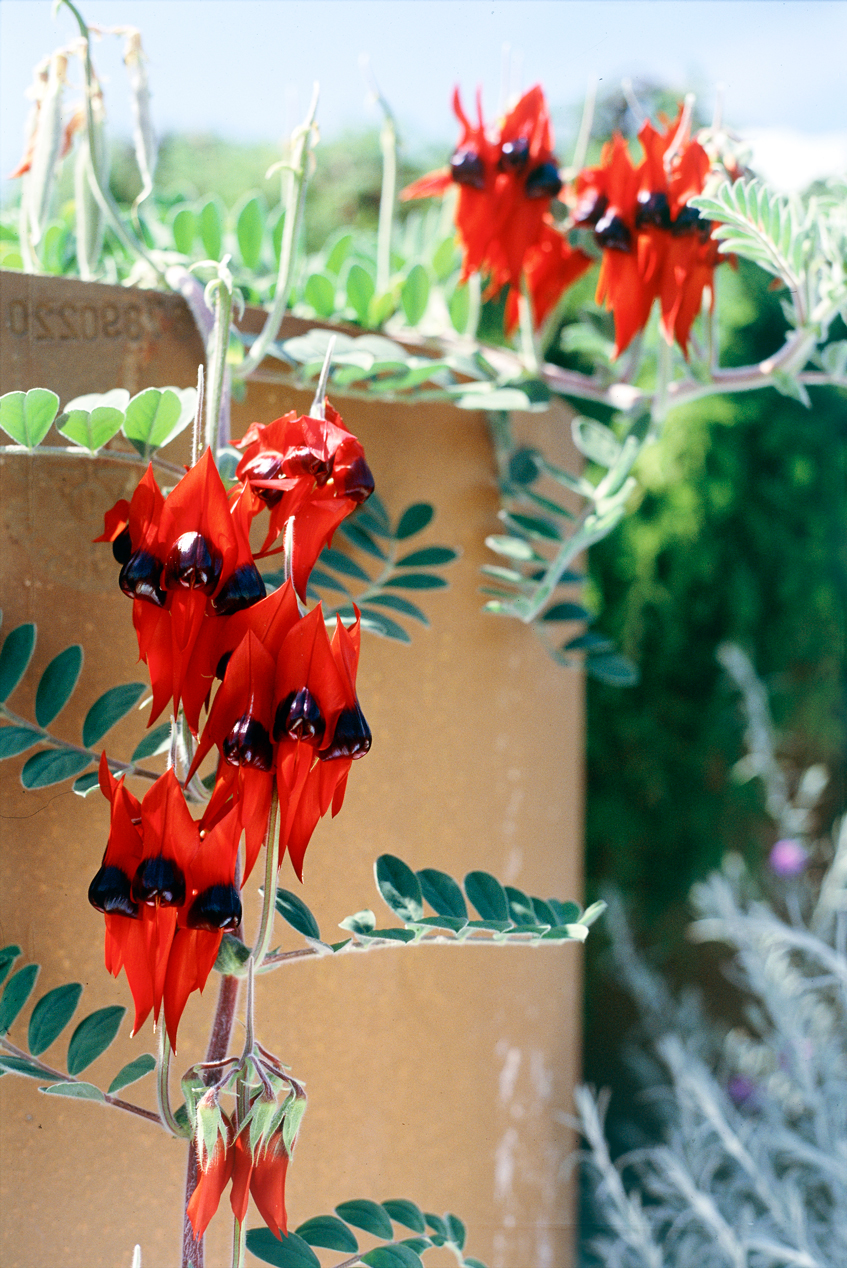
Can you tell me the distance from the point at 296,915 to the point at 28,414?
0.28m

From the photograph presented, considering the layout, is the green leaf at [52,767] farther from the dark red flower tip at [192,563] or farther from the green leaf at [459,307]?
the green leaf at [459,307]

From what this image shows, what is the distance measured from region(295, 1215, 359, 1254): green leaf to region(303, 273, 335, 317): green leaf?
63 cm

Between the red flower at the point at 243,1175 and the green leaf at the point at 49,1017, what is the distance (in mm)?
192

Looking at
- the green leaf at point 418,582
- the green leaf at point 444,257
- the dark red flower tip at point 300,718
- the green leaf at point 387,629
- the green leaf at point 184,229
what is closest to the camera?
the dark red flower tip at point 300,718

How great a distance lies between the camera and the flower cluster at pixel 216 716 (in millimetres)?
459

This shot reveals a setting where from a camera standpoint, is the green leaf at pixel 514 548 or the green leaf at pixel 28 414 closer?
the green leaf at pixel 28 414

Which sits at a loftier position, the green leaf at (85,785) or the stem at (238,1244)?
the green leaf at (85,785)

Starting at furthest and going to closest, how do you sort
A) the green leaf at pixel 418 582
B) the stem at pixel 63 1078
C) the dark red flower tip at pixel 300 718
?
the green leaf at pixel 418 582 < the stem at pixel 63 1078 < the dark red flower tip at pixel 300 718

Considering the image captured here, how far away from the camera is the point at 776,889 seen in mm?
2037

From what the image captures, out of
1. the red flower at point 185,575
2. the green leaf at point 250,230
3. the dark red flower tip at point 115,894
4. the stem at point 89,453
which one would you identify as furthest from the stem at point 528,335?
the dark red flower tip at point 115,894

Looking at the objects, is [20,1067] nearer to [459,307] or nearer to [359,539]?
[359,539]

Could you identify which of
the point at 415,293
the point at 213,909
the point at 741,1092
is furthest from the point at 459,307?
the point at 741,1092

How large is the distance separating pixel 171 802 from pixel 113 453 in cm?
22

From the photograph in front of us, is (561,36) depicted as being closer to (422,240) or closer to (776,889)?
(422,240)
